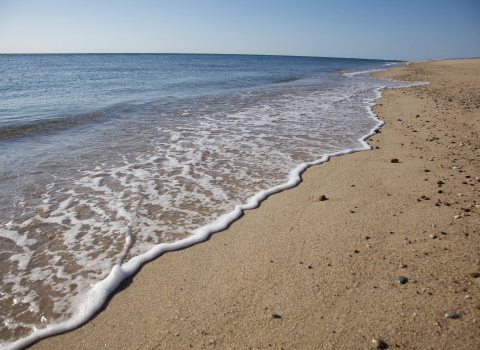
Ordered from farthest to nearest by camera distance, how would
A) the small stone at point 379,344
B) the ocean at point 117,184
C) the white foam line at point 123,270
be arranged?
the ocean at point 117,184
the white foam line at point 123,270
the small stone at point 379,344

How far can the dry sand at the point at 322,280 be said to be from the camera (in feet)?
6.90

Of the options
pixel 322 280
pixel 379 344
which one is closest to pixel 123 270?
pixel 322 280

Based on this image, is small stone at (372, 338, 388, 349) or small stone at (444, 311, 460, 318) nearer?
small stone at (372, 338, 388, 349)

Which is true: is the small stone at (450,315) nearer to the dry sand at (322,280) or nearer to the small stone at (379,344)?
the dry sand at (322,280)

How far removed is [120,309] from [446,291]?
249 centimetres

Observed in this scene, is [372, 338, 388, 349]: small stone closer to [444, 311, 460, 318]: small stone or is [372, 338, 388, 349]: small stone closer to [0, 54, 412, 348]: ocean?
[444, 311, 460, 318]: small stone

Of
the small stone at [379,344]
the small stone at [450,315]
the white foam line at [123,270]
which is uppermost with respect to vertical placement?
the small stone at [450,315]

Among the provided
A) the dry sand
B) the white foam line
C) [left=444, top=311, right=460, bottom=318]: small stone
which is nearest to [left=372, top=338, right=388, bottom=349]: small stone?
the dry sand

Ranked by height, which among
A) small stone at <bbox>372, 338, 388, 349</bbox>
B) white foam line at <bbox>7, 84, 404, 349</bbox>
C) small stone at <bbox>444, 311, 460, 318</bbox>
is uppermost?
small stone at <bbox>444, 311, 460, 318</bbox>

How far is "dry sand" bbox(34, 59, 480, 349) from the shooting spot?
82.8 inches

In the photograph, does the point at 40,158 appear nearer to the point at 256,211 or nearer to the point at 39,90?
the point at 256,211

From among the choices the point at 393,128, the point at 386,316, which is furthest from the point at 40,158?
the point at 393,128

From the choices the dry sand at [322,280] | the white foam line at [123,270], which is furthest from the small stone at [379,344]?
the white foam line at [123,270]

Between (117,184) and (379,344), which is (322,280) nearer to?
(379,344)
